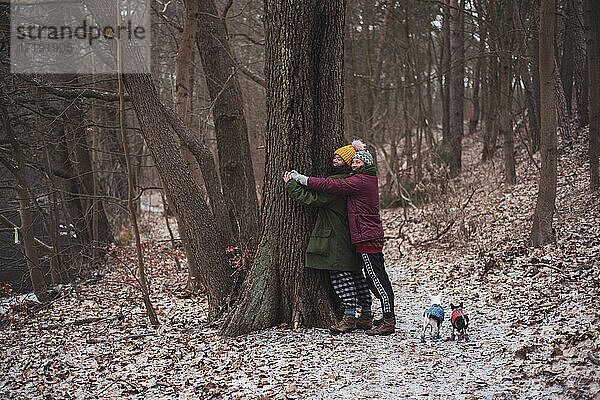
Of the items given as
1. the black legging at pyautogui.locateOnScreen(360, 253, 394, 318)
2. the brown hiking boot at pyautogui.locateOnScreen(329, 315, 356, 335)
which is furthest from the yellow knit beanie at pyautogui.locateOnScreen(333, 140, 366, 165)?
the brown hiking boot at pyautogui.locateOnScreen(329, 315, 356, 335)

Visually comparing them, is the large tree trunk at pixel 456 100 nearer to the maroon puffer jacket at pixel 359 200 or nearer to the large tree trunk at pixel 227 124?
the large tree trunk at pixel 227 124

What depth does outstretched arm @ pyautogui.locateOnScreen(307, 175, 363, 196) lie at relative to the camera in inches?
236

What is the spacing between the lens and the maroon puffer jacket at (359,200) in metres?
6.02

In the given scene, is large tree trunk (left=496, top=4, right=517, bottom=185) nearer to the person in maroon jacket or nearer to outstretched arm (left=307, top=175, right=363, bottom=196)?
the person in maroon jacket

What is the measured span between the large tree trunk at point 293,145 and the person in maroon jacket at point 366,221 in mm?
372

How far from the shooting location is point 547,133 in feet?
28.5

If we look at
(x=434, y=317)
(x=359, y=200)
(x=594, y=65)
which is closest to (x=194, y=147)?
(x=359, y=200)

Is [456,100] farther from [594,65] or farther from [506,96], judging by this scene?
[594,65]

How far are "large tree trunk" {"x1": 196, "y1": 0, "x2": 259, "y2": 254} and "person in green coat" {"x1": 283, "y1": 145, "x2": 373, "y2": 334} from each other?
12.3 ft

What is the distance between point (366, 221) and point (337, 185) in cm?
52

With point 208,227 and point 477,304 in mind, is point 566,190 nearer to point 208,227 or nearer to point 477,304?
point 477,304

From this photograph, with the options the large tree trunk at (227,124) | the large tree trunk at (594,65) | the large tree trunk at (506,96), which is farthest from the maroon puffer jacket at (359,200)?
the large tree trunk at (506,96)

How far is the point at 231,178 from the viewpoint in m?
9.93

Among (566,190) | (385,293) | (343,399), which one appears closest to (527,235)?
(566,190)
